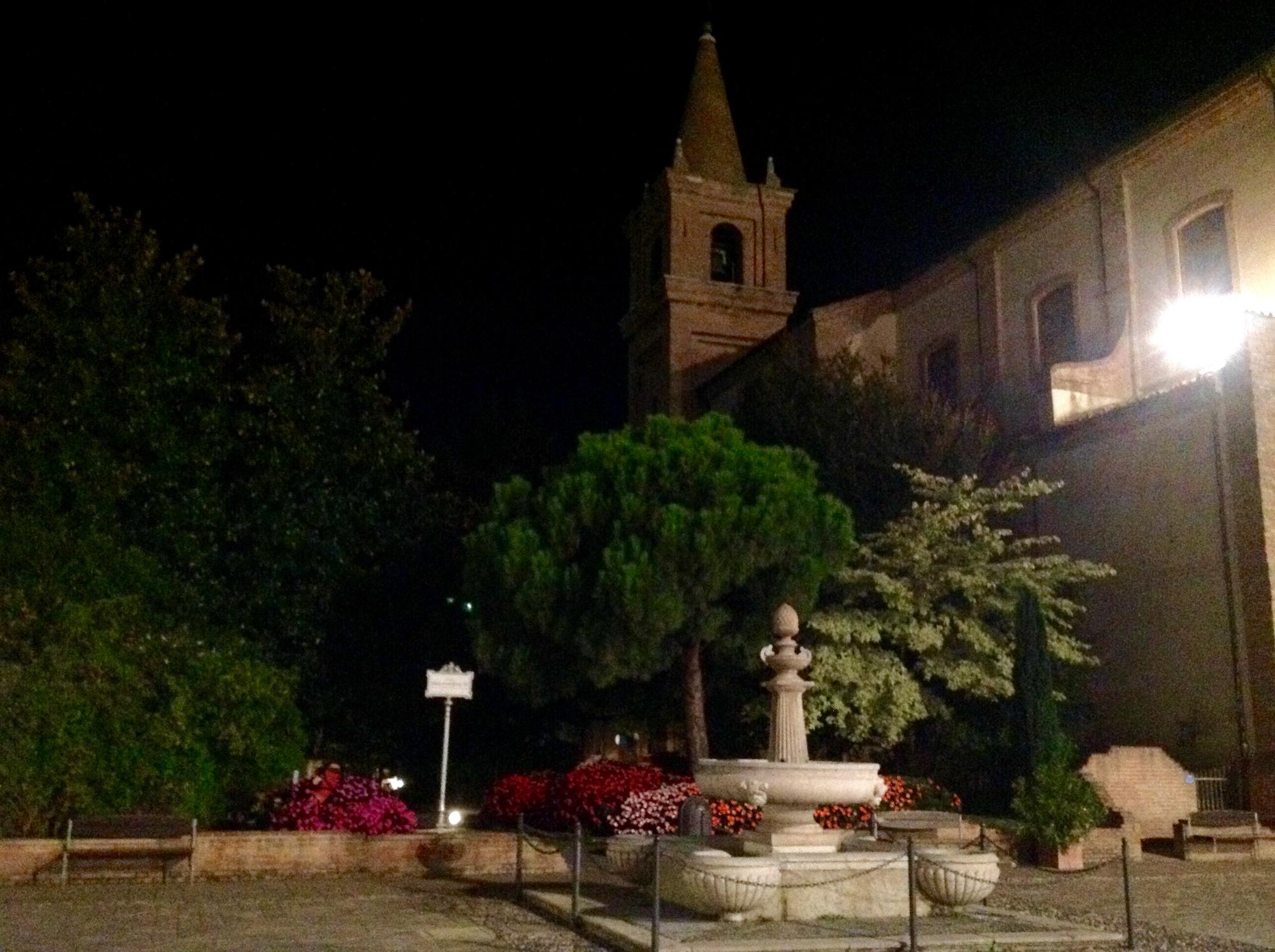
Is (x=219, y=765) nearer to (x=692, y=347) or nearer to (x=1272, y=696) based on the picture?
(x=1272, y=696)

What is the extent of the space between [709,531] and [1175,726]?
30.2 feet

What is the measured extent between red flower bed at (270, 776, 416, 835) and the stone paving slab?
458 centimetres

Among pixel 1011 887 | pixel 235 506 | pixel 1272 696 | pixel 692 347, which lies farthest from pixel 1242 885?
pixel 692 347

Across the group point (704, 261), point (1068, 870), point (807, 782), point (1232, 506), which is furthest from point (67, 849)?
point (704, 261)

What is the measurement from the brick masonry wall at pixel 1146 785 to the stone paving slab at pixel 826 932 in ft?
25.1

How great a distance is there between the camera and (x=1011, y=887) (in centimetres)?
1366

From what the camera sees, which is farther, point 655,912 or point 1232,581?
point 1232,581

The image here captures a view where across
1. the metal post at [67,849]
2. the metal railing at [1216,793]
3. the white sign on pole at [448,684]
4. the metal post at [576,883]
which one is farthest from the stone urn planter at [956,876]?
the metal railing at [1216,793]

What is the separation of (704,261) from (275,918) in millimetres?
32231

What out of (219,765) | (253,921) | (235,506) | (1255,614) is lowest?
(253,921)

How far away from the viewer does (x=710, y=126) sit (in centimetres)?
4306

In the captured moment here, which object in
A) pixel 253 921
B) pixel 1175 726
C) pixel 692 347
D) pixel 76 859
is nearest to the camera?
pixel 253 921

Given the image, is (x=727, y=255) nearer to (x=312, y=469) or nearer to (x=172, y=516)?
(x=312, y=469)

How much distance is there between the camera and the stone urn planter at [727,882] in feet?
32.7
